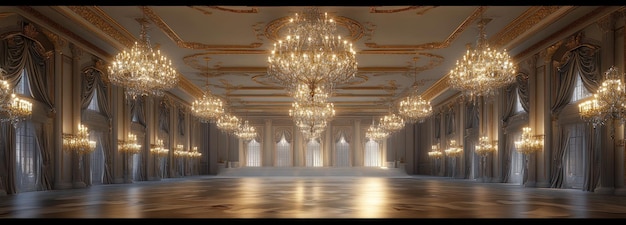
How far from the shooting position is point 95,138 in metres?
15.4

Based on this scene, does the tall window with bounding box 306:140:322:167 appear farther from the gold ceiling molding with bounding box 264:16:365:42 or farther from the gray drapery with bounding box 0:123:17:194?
the gray drapery with bounding box 0:123:17:194

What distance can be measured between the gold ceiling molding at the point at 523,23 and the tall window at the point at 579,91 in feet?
5.51

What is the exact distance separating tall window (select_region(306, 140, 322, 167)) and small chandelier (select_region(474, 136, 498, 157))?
17.6 m

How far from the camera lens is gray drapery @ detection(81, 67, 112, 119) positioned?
1413 cm

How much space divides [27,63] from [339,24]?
6.85m

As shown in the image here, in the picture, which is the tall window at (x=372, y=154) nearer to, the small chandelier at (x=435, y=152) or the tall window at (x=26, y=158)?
the small chandelier at (x=435, y=152)

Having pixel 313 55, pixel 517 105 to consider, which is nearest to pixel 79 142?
pixel 313 55

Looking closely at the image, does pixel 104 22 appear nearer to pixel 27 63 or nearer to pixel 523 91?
pixel 27 63

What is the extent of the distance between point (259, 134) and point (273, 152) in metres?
1.46

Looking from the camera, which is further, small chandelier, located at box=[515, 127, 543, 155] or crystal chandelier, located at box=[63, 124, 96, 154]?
small chandelier, located at box=[515, 127, 543, 155]

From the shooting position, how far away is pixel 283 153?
35.2 meters

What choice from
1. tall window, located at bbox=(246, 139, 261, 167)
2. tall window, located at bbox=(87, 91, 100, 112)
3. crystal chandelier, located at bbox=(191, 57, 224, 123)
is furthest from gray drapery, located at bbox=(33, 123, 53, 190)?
tall window, located at bbox=(246, 139, 261, 167)

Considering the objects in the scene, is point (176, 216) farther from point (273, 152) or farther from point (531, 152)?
point (273, 152)

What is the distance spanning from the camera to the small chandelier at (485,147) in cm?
1809
